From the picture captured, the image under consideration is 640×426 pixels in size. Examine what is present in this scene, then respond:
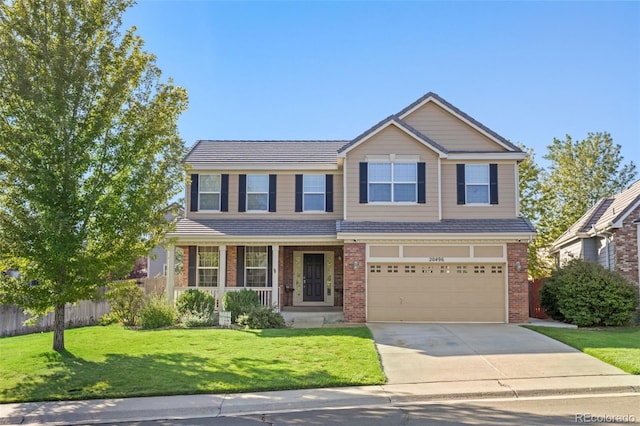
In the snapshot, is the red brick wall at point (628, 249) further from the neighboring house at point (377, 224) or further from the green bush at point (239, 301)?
the green bush at point (239, 301)

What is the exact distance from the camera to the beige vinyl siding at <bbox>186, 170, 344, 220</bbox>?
20469 mm

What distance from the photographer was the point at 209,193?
68.6 feet

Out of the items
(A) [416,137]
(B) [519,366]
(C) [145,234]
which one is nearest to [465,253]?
(A) [416,137]

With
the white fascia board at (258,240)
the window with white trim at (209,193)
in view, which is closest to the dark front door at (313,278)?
the white fascia board at (258,240)

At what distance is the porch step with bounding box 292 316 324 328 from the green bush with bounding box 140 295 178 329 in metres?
3.99

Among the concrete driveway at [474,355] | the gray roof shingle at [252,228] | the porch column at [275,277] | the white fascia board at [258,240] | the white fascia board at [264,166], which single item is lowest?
the concrete driveway at [474,355]

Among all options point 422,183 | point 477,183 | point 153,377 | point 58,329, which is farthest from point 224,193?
point 153,377

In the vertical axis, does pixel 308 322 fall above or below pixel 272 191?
below

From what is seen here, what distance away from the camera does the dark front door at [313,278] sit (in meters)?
21.5

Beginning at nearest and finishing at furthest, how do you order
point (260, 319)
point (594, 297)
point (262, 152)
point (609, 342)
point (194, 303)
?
point (609, 342) → point (260, 319) → point (594, 297) → point (194, 303) → point (262, 152)

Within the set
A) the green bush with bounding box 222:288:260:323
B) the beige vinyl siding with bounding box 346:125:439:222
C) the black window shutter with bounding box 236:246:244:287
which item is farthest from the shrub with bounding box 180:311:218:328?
the beige vinyl siding with bounding box 346:125:439:222

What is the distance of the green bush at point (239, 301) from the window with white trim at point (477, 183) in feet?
27.9

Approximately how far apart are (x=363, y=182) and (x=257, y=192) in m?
4.46

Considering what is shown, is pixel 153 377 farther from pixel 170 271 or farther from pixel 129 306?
pixel 170 271
